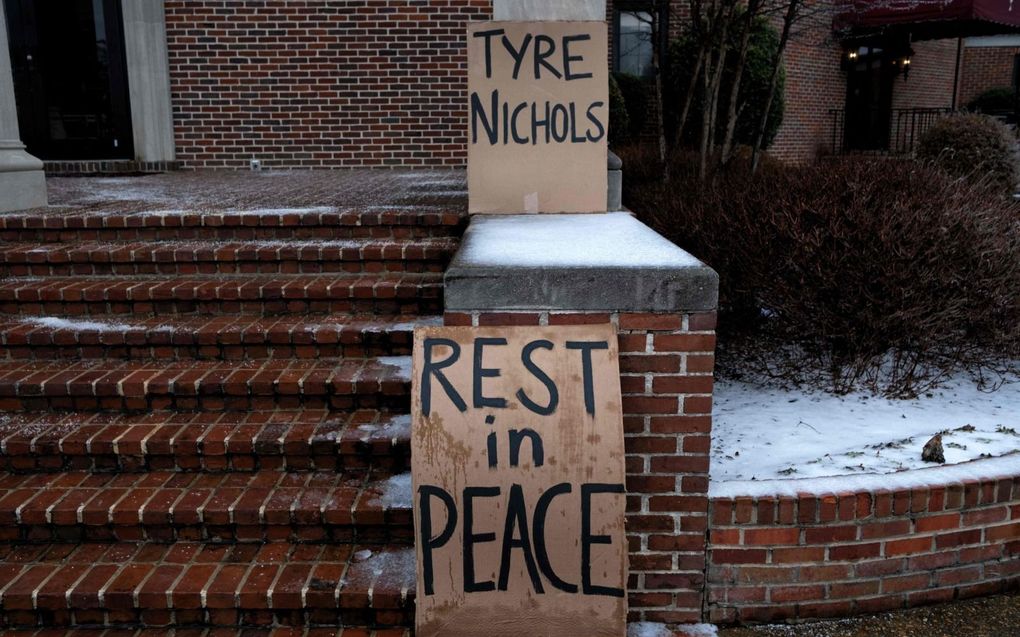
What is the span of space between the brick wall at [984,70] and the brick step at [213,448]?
2128 centimetres

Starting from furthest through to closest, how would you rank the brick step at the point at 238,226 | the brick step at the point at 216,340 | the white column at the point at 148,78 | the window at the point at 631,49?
1. the window at the point at 631,49
2. the white column at the point at 148,78
3. the brick step at the point at 238,226
4. the brick step at the point at 216,340

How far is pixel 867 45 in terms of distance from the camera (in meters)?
16.5

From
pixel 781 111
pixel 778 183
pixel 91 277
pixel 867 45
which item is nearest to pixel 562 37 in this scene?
pixel 778 183

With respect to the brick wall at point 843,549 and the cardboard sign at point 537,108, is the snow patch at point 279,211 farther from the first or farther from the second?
the brick wall at point 843,549

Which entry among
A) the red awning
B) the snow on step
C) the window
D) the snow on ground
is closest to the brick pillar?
the snow on ground

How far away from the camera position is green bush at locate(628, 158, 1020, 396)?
360cm

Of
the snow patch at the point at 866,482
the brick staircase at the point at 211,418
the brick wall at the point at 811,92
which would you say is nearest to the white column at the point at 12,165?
the brick staircase at the point at 211,418

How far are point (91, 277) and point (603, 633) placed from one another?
3213 millimetres

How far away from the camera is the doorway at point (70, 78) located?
877 centimetres

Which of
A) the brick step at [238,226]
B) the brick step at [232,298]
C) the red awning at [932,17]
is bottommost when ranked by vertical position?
the brick step at [232,298]

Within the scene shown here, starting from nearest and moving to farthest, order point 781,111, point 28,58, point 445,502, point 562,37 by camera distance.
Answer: point 445,502
point 562,37
point 28,58
point 781,111

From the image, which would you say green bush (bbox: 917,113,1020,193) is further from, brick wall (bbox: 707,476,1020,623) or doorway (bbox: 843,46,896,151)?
doorway (bbox: 843,46,896,151)

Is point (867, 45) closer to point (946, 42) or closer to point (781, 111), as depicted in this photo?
point (946, 42)

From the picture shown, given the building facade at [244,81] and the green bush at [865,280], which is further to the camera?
the building facade at [244,81]
